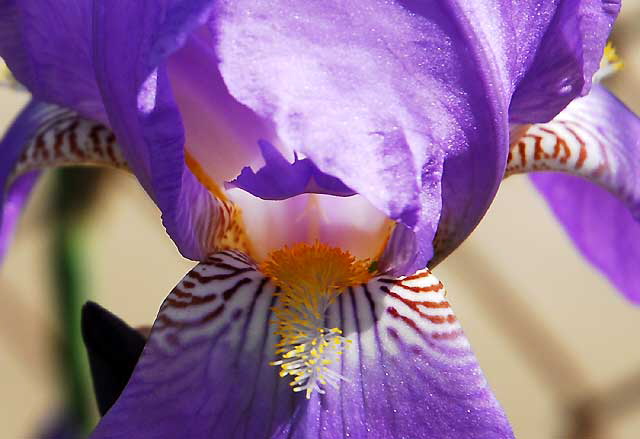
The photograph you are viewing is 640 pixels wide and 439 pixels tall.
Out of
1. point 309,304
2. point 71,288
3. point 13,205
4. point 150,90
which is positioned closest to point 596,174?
point 309,304

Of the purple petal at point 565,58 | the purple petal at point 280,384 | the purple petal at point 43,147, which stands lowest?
the purple petal at point 280,384

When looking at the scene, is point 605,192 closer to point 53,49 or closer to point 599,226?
point 599,226

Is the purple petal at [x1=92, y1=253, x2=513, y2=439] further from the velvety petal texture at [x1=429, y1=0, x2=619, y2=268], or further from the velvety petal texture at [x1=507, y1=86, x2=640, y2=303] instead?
the velvety petal texture at [x1=507, y1=86, x2=640, y2=303]

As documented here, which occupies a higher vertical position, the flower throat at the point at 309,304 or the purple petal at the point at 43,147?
the purple petal at the point at 43,147

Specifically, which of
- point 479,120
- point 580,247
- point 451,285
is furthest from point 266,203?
point 451,285

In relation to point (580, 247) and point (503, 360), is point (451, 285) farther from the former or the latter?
point (580, 247)

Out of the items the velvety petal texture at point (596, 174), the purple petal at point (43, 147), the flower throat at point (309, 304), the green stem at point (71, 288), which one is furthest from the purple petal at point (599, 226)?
the green stem at point (71, 288)

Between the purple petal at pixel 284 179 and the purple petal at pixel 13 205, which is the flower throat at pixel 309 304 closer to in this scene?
the purple petal at pixel 284 179
